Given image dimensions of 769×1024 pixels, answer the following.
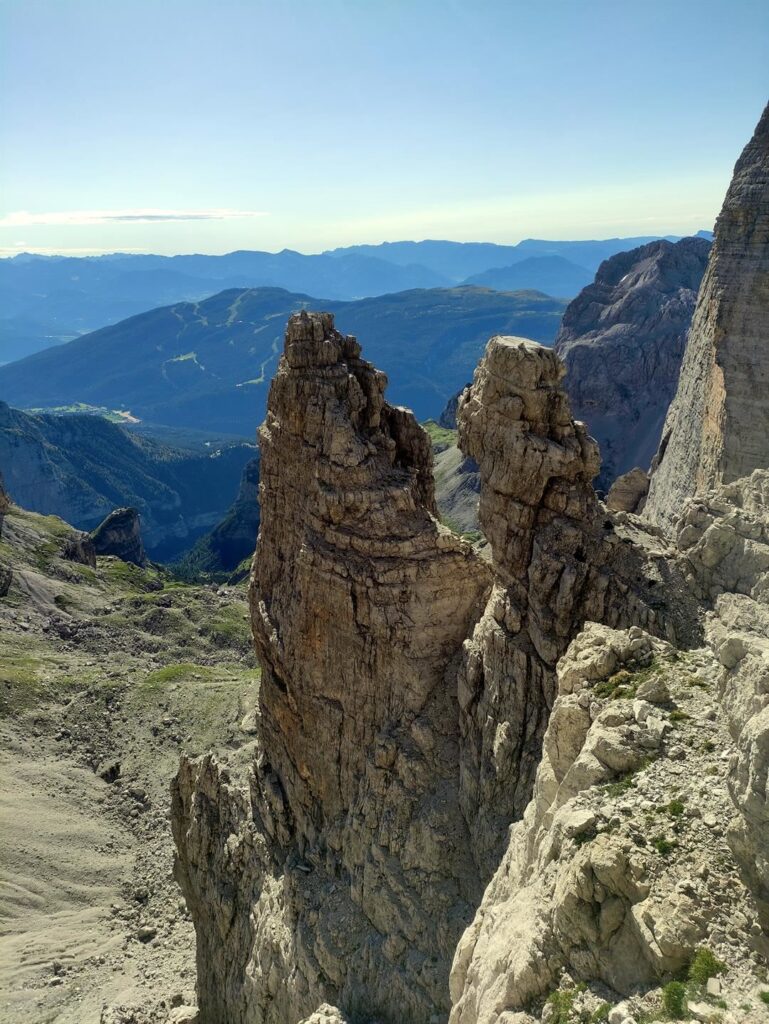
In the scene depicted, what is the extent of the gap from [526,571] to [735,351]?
47156 mm

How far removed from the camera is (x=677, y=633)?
2688 cm

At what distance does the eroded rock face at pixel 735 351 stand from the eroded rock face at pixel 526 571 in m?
34.2

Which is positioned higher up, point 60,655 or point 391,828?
point 391,828

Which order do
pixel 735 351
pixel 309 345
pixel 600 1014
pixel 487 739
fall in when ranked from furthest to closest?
pixel 735 351
pixel 309 345
pixel 487 739
pixel 600 1014

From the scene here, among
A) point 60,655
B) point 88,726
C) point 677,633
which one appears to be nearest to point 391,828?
point 677,633

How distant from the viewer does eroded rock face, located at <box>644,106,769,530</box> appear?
63.9 m

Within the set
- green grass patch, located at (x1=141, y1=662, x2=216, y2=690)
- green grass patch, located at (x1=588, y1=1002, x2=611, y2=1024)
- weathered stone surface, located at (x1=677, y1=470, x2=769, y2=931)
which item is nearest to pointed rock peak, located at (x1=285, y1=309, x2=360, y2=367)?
weathered stone surface, located at (x1=677, y1=470, x2=769, y2=931)

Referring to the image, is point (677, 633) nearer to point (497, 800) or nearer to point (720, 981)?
point (497, 800)

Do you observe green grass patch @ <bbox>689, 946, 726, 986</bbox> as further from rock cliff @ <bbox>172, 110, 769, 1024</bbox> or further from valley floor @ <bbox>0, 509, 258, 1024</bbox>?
valley floor @ <bbox>0, 509, 258, 1024</bbox>

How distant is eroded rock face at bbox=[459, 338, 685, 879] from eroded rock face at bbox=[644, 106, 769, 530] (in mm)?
34223

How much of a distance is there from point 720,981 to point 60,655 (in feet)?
443

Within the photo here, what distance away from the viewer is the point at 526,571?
31.4 metres

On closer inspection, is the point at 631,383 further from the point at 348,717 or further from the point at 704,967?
the point at 704,967

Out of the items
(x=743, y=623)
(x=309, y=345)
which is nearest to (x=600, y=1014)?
(x=743, y=623)
